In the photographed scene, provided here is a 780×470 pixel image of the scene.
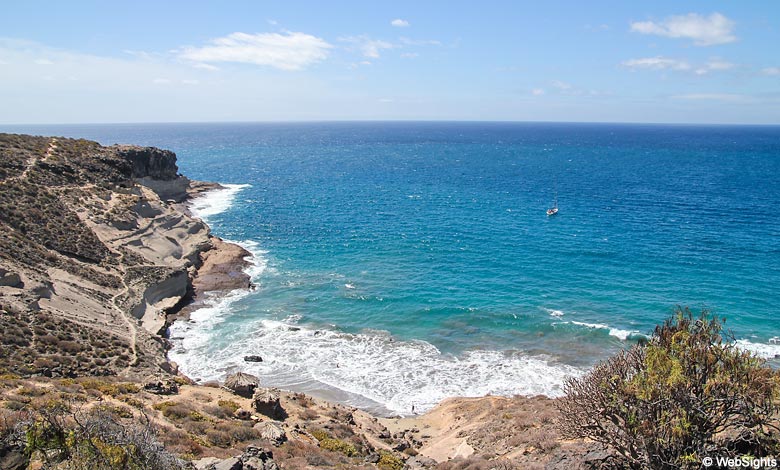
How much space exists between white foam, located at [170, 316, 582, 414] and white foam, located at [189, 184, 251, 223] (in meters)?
50.1

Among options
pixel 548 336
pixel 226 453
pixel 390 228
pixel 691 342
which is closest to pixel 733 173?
pixel 390 228

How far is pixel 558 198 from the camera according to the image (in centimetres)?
10250

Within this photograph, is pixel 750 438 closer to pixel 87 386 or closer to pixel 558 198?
pixel 87 386

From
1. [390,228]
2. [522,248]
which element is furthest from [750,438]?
[390,228]

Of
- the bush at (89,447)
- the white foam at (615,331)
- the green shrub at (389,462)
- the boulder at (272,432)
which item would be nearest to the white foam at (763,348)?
the white foam at (615,331)

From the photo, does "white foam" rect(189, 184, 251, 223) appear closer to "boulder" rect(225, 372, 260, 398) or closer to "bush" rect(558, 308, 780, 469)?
"boulder" rect(225, 372, 260, 398)

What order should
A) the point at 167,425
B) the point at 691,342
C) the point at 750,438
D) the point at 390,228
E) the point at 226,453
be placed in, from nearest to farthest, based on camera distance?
the point at 750,438 → the point at 691,342 → the point at 226,453 → the point at 167,425 → the point at 390,228

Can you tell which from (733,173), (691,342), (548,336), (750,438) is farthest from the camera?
(733,173)

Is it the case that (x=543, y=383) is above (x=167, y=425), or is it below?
below

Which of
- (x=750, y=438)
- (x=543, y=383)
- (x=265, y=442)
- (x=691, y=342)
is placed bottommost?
(x=543, y=383)

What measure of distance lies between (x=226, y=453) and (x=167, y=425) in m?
4.01

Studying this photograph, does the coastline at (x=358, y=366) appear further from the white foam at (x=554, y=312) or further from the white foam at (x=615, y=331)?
the white foam at (x=554, y=312)

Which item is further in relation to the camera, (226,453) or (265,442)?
(265,442)

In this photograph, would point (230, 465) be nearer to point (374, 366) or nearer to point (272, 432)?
point (272, 432)
